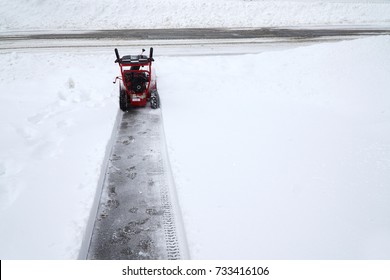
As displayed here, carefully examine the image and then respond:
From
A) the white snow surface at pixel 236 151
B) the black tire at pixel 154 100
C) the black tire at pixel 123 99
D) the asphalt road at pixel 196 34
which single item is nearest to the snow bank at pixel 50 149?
the white snow surface at pixel 236 151

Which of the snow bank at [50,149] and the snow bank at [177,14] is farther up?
the snow bank at [177,14]

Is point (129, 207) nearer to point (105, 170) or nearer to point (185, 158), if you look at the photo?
point (105, 170)

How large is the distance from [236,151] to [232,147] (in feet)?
0.57

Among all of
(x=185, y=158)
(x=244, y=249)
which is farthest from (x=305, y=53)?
(x=244, y=249)

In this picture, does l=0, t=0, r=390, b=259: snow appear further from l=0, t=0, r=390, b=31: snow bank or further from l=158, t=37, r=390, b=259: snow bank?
l=0, t=0, r=390, b=31: snow bank

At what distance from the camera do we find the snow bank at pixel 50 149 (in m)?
4.29

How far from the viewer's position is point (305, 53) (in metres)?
10.5

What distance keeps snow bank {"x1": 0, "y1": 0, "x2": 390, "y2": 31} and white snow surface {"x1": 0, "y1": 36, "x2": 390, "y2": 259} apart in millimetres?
6328

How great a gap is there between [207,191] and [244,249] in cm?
129

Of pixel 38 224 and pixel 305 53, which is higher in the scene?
pixel 305 53

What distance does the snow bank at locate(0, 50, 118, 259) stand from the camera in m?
4.29

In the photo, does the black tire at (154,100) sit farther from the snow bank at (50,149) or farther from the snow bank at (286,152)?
the snow bank at (50,149)

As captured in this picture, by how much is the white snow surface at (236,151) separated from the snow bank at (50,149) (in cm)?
3
